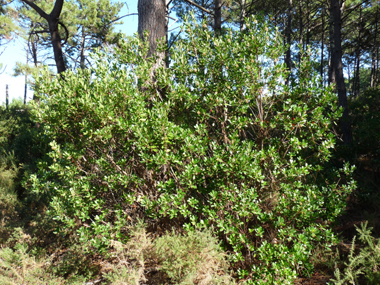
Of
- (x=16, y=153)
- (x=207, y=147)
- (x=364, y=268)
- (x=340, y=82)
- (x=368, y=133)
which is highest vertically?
(x=340, y=82)

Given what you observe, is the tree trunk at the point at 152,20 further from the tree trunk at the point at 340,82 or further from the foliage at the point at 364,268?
the tree trunk at the point at 340,82

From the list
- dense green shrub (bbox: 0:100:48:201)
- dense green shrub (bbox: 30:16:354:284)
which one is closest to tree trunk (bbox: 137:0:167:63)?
dense green shrub (bbox: 30:16:354:284)

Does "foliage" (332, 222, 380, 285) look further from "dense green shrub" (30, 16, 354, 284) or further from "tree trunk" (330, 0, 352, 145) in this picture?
"tree trunk" (330, 0, 352, 145)

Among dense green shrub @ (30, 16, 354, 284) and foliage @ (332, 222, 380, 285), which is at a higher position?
dense green shrub @ (30, 16, 354, 284)

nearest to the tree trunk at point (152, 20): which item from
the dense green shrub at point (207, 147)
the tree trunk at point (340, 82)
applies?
the dense green shrub at point (207, 147)

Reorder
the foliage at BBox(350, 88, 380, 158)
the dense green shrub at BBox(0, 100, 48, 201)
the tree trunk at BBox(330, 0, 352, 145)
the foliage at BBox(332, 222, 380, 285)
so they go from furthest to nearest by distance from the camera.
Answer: the dense green shrub at BBox(0, 100, 48, 201) < the tree trunk at BBox(330, 0, 352, 145) < the foliage at BBox(350, 88, 380, 158) < the foliage at BBox(332, 222, 380, 285)

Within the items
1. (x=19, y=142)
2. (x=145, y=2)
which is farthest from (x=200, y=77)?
(x=19, y=142)

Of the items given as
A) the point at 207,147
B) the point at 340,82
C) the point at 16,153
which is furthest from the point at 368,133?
the point at 16,153

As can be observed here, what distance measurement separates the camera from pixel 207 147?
3422 millimetres

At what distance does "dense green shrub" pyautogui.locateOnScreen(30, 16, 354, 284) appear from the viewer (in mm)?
3240

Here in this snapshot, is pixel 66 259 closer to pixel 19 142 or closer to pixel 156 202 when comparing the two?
pixel 156 202

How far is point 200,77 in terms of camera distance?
3879 millimetres

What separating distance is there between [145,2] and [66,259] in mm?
4573

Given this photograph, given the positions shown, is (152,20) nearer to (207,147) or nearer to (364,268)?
(207,147)
